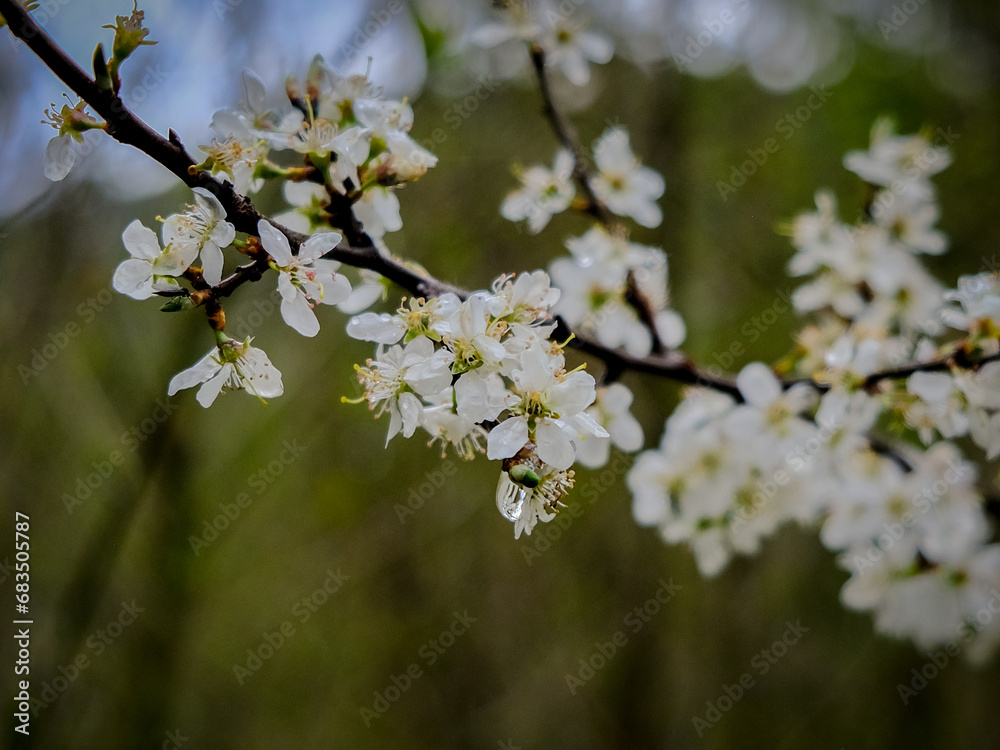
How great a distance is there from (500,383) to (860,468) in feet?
4.24

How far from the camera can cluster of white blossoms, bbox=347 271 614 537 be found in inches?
28.5

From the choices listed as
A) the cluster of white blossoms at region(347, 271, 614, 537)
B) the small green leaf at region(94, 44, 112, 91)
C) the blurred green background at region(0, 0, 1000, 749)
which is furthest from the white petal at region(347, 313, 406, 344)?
the blurred green background at region(0, 0, 1000, 749)

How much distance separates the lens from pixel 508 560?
→ 3465mm

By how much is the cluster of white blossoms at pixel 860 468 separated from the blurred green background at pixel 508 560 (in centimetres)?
133

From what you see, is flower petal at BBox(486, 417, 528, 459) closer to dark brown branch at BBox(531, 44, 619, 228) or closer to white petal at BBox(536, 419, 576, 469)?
white petal at BBox(536, 419, 576, 469)

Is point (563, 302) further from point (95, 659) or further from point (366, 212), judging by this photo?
point (95, 659)

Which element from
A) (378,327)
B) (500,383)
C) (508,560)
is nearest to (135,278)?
(378,327)

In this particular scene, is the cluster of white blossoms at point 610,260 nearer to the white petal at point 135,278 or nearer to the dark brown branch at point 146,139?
the dark brown branch at point 146,139

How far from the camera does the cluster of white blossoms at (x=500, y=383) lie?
72 cm

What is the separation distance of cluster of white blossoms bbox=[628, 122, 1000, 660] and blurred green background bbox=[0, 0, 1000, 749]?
1.33 meters

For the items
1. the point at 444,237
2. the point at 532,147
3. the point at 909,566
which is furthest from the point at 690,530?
the point at 532,147

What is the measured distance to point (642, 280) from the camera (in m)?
1.50

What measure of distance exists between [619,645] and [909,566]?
6.44 ft

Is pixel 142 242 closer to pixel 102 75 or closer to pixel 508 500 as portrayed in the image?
pixel 102 75
